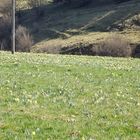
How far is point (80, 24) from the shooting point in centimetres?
14275

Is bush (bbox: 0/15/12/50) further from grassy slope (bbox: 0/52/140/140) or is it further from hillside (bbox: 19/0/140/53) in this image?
grassy slope (bbox: 0/52/140/140)

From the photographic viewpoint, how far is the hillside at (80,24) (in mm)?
124294

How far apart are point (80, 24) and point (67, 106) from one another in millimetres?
124127

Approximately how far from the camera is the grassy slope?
15594 millimetres

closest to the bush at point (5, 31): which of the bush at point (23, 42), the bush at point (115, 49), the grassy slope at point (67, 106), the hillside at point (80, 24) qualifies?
the bush at point (23, 42)

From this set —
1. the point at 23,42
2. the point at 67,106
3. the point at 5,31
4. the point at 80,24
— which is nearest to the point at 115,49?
the point at 23,42

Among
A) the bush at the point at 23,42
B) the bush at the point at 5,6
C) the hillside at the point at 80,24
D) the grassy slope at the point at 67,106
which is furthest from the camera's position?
the bush at the point at 5,6

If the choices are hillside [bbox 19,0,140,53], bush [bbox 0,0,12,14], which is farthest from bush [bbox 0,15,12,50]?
bush [bbox 0,0,12,14]

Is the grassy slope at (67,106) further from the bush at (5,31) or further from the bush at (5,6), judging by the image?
the bush at (5,6)

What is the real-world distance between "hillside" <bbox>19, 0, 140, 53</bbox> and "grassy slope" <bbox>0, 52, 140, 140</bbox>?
86.4 m

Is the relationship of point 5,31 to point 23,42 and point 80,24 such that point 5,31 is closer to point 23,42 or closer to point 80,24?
point 80,24

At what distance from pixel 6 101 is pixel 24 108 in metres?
1.45

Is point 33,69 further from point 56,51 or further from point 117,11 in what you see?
point 117,11

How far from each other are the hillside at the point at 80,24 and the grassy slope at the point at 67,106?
3401 inches
